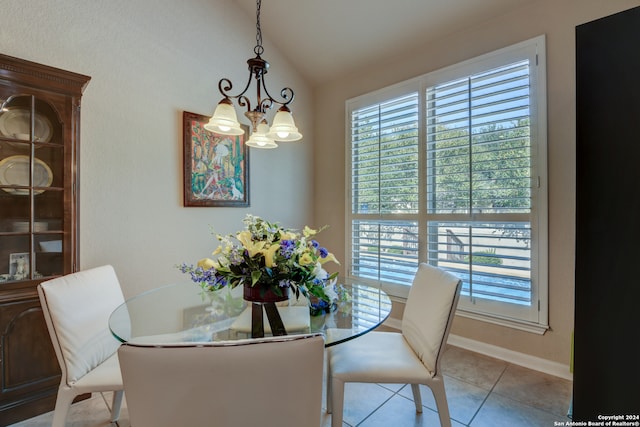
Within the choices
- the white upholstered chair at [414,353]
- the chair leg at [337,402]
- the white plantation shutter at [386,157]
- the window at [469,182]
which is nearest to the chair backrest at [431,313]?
the white upholstered chair at [414,353]

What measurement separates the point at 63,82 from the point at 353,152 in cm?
248

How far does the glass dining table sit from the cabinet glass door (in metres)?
0.69

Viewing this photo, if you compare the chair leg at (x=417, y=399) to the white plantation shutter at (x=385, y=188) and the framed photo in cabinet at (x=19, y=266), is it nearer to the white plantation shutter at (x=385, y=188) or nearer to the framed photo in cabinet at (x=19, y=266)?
the white plantation shutter at (x=385, y=188)

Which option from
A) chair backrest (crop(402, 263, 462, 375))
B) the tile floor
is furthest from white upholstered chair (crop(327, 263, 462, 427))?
the tile floor

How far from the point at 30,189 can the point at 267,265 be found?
1650 millimetres

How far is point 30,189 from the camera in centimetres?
179

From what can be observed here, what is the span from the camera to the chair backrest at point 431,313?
1.40 m

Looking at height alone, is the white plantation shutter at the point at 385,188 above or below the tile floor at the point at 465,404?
above

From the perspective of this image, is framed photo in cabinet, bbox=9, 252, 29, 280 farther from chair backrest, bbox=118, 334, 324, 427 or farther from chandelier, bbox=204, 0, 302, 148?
chair backrest, bbox=118, 334, 324, 427

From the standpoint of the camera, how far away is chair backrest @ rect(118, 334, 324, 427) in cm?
75

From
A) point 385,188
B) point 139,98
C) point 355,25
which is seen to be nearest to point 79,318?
point 139,98

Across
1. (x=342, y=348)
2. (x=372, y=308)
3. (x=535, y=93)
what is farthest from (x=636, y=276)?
(x=535, y=93)

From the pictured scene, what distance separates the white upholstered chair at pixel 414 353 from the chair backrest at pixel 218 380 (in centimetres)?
70

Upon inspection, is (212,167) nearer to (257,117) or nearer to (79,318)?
(257,117)
